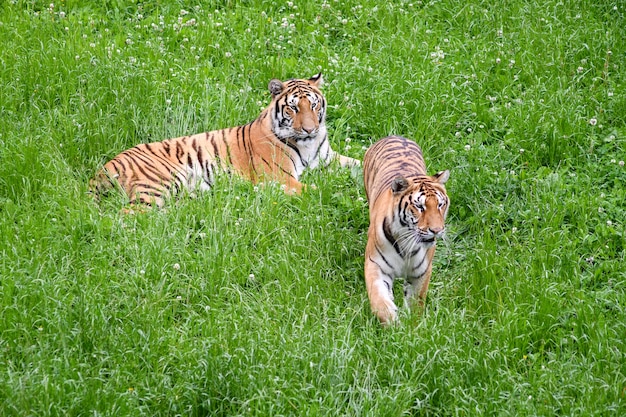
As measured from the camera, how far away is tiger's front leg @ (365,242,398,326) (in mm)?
5738

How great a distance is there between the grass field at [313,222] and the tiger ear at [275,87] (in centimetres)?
49

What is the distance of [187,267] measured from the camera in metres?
6.20

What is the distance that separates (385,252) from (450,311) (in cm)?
56

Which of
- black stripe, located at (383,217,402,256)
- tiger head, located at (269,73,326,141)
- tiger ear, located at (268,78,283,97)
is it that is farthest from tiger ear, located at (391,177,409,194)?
tiger ear, located at (268,78,283,97)

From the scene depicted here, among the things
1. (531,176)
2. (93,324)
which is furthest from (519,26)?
(93,324)

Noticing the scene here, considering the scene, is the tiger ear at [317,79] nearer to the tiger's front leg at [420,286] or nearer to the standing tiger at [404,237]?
the standing tiger at [404,237]

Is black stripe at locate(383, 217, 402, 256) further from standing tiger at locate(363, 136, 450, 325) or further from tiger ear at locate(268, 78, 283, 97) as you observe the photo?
tiger ear at locate(268, 78, 283, 97)

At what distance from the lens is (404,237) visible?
588 cm

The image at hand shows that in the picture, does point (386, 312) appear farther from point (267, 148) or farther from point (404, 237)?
point (267, 148)

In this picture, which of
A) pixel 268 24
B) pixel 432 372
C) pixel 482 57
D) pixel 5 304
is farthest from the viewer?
pixel 268 24

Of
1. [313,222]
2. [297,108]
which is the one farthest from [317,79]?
[313,222]

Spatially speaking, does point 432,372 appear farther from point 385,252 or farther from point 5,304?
point 5,304

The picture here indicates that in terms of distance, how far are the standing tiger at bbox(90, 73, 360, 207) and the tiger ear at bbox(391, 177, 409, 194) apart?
1.71 m

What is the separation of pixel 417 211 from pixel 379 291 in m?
0.57
